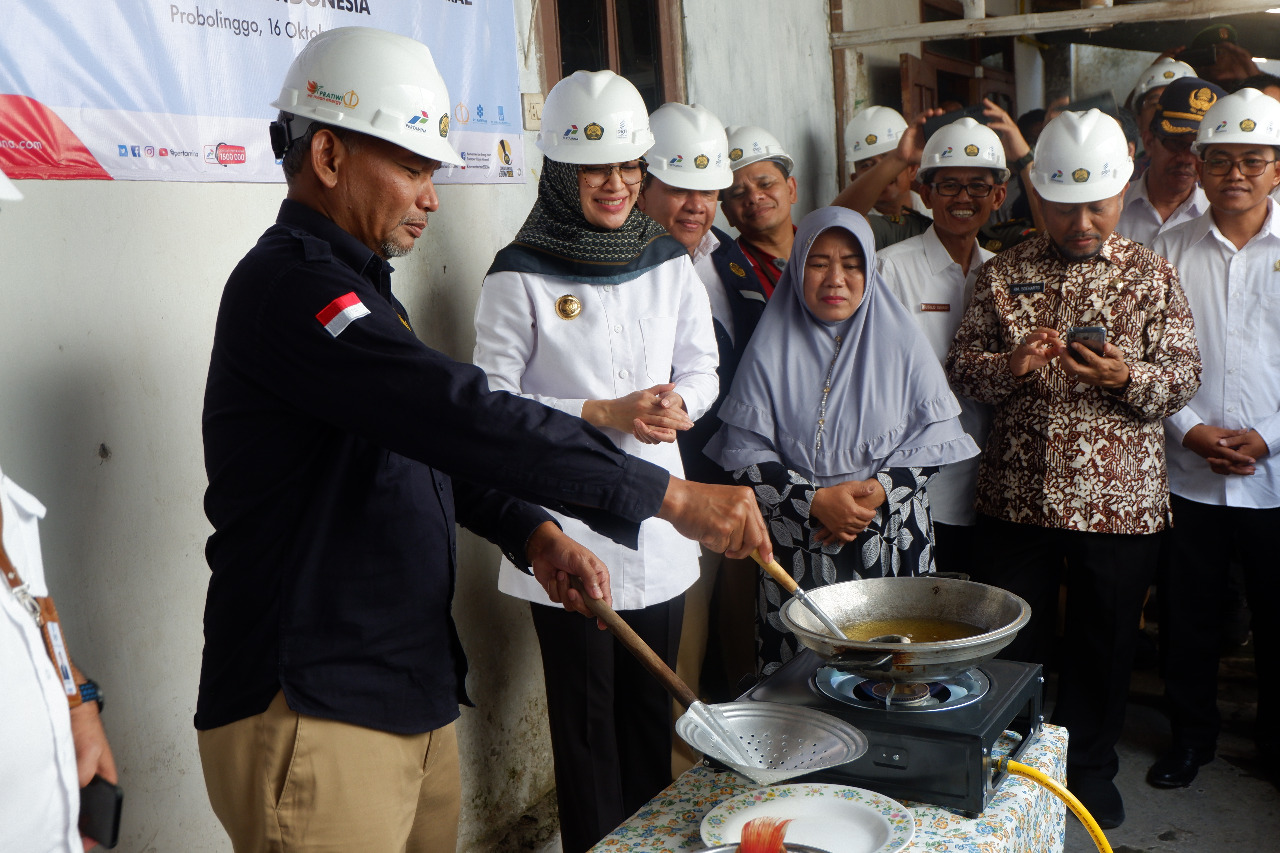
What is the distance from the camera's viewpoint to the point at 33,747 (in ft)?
3.76

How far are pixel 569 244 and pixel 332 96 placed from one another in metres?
1.02

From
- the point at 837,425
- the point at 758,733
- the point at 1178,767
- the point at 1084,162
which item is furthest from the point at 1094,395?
the point at 758,733

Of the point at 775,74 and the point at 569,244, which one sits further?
the point at 775,74

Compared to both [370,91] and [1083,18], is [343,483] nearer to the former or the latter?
[370,91]

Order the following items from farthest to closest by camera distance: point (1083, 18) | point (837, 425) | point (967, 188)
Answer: point (1083, 18)
point (967, 188)
point (837, 425)

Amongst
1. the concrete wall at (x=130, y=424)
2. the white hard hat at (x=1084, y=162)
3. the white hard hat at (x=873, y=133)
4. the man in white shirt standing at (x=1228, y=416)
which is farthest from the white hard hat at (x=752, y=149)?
the concrete wall at (x=130, y=424)

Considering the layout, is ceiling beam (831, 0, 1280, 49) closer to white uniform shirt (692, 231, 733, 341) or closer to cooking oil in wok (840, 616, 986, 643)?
white uniform shirt (692, 231, 733, 341)

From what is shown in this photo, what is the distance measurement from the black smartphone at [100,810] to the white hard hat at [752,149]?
2760 millimetres

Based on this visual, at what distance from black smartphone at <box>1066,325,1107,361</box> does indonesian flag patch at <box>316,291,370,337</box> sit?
210cm

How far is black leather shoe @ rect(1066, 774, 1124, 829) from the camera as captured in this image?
→ 3096mm

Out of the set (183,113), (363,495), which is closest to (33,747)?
(363,495)

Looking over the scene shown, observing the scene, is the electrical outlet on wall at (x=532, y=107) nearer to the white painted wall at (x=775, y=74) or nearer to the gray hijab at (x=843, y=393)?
the gray hijab at (x=843, y=393)

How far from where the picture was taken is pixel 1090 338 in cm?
284

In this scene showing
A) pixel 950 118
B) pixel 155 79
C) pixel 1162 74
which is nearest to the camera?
pixel 155 79
